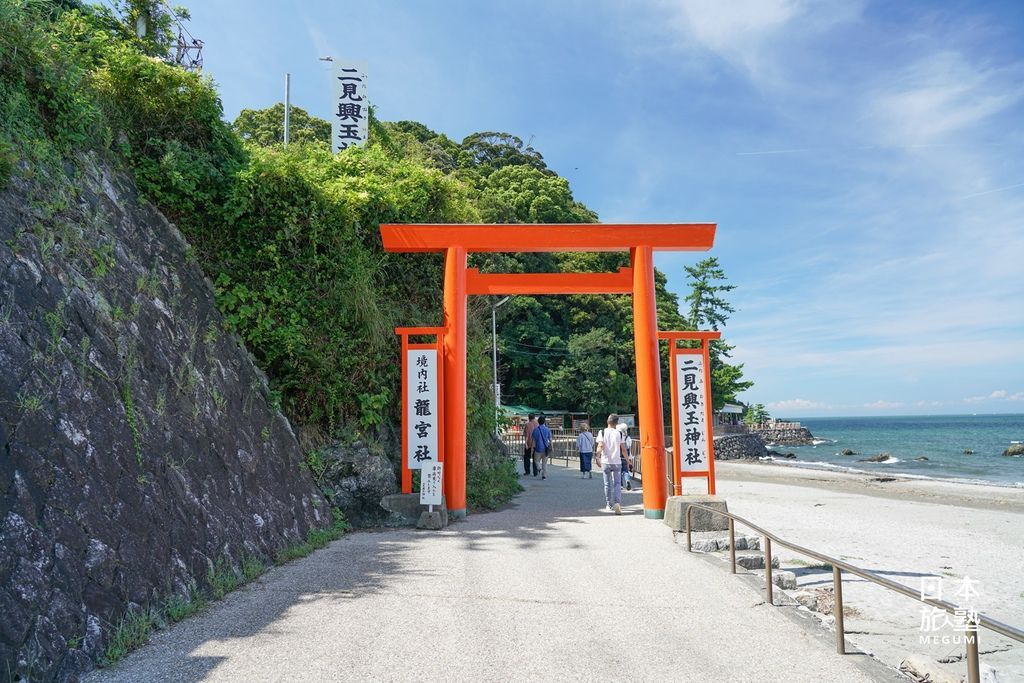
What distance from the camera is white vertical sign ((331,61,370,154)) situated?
603 inches

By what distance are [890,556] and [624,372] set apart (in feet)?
87.5

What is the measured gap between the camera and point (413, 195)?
11.1m

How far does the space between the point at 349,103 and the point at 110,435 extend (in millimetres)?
12499

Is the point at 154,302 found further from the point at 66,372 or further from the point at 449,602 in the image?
the point at 449,602

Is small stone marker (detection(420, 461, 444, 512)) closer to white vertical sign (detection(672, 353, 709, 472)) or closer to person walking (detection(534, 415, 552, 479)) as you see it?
white vertical sign (detection(672, 353, 709, 472))

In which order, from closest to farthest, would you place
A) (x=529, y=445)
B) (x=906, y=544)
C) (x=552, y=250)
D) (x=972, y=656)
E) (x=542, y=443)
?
(x=972, y=656) < (x=552, y=250) < (x=906, y=544) < (x=542, y=443) < (x=529, y=445)

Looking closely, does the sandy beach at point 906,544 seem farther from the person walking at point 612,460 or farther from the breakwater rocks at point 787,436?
the breakwater rocks at point 787,436

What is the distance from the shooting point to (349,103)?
1540 cm

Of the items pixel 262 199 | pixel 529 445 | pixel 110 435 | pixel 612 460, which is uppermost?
pixel 262 199

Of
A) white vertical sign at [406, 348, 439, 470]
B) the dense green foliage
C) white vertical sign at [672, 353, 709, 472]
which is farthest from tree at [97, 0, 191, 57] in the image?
white vertical sign at [672, 353, 709, 472]

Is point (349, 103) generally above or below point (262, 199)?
above

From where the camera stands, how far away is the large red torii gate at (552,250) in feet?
32.6

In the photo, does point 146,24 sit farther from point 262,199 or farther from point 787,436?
point 787,436

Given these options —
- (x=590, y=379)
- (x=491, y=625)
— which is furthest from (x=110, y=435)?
(x=590, y=379)
